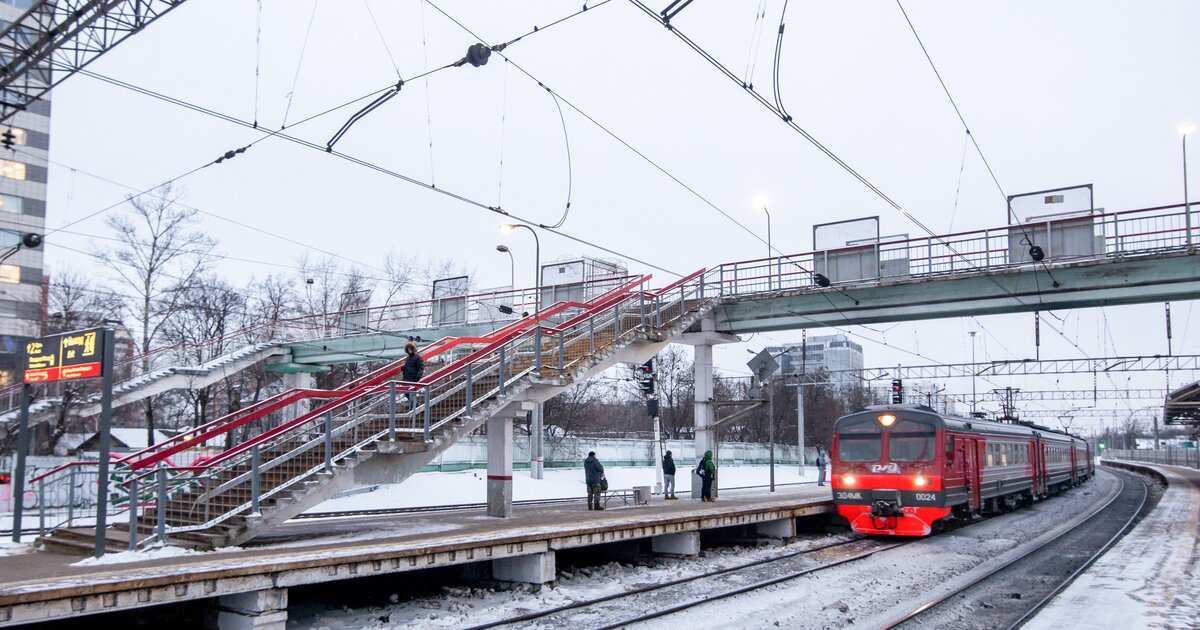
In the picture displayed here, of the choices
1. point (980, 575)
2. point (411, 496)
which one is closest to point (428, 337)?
point (411, 496)

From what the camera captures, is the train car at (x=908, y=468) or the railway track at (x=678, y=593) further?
the train car at (x=908, y=468)

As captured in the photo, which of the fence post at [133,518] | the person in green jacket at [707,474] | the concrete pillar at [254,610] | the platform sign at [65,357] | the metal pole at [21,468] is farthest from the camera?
the person in green jacket at [707,474]

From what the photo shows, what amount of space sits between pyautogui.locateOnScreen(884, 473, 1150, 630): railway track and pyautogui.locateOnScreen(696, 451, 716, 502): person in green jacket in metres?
7.63

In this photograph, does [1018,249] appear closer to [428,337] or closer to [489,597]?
[489,597]

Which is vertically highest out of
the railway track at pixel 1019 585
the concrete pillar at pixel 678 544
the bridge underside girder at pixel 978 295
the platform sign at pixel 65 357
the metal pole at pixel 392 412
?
the bridge underside girder at pixel 978 295

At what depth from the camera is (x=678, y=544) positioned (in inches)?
731

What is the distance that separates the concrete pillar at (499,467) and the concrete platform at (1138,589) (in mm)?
10327

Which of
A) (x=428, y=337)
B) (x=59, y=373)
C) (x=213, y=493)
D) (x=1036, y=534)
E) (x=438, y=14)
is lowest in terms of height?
(x=1036, y=534)

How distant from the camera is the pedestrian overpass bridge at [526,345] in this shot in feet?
45.8

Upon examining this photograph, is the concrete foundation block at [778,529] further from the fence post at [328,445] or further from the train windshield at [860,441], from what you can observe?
the fence post at [328,445]

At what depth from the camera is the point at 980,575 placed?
640 inches

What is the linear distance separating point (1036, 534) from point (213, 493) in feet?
65.4

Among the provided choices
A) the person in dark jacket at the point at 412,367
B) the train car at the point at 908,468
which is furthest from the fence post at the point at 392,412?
the train car at the point at 908,468

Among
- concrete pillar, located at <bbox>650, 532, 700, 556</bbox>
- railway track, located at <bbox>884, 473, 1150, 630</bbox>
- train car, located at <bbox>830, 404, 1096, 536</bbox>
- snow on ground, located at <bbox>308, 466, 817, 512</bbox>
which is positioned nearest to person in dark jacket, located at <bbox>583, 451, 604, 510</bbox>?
concrete pillar, located at <bbox>650, 532, 700, 556</bbox>
